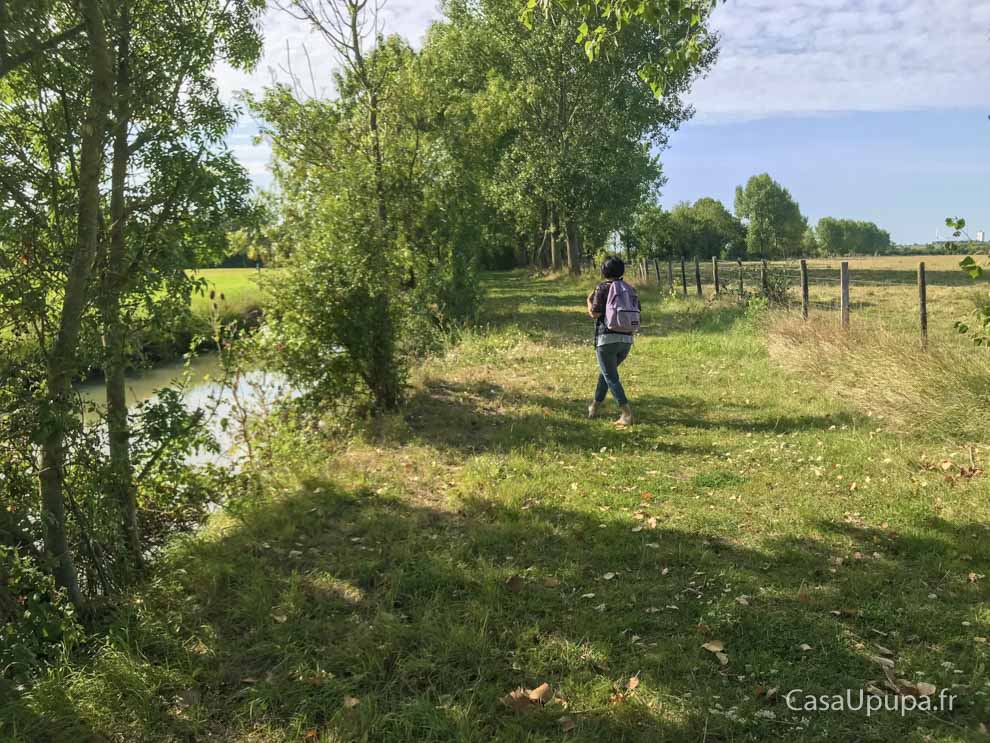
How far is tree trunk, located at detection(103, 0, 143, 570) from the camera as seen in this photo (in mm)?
4539

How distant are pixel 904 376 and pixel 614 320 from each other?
10.7 feet

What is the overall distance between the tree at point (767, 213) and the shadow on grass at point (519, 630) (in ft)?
358

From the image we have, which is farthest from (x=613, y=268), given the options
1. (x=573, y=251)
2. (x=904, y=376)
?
(x=573, y=251)

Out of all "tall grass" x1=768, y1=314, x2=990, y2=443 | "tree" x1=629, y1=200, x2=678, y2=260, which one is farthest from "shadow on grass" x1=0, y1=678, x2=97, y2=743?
"tree" x1=629, y1=200, x2=678, y2=260

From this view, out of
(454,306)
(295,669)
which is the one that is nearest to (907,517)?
(295,669)

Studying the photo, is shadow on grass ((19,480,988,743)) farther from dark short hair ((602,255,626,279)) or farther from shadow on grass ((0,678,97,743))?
dark short hair ((602,255,626,279))

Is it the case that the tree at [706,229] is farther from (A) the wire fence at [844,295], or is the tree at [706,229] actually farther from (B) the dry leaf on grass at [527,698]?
(B) the dry leaf on grass at [527,698]

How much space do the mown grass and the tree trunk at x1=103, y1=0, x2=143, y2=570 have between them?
1.92 ft

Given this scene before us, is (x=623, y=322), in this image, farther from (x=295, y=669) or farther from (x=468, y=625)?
(x=295, y=669)

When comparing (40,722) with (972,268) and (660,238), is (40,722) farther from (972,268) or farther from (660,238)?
(660,238)

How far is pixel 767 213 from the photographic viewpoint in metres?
107

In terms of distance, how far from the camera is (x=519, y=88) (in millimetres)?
27625

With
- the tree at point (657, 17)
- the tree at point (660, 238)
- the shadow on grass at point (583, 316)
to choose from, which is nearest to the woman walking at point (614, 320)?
the tree at point (657, 17)

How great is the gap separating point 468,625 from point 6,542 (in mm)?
2804
